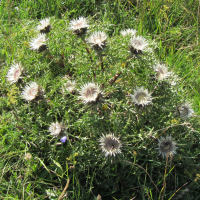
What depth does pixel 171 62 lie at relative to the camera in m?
2.88

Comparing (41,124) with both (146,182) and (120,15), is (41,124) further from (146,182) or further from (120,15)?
(120,15)

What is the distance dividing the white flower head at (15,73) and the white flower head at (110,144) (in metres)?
1.04

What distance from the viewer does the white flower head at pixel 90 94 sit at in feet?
5.82

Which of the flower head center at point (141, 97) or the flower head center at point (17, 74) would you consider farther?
the flower head center at point (17, 74)

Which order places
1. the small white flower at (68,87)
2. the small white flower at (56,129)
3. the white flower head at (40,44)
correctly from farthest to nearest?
1. the white flower head at (40,44)
2. the small white flower at (68,87)
3. the small white flower at (56,129)

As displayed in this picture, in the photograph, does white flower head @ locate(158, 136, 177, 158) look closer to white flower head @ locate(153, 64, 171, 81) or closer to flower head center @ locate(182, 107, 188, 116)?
flower head center @ locate(182, 107, 188, 116)

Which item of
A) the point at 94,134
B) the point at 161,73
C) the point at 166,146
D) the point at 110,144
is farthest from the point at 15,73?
the point at 166,146

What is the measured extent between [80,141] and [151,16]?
221cm

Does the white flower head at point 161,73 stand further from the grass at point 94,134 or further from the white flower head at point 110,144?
the white flower head at point 110,144

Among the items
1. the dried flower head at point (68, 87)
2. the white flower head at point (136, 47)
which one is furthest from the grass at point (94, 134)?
the white flower head at point (136, 47)

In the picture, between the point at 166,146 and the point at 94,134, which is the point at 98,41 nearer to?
the point at 94,134

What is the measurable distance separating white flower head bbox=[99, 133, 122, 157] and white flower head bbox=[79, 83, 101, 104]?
0.33 m

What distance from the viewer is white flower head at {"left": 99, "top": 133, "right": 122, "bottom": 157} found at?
1.80m

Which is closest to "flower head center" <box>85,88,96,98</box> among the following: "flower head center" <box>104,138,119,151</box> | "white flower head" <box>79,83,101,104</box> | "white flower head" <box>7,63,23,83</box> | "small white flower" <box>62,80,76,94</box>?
"white flower head" <box>79,83,101,104</box>
